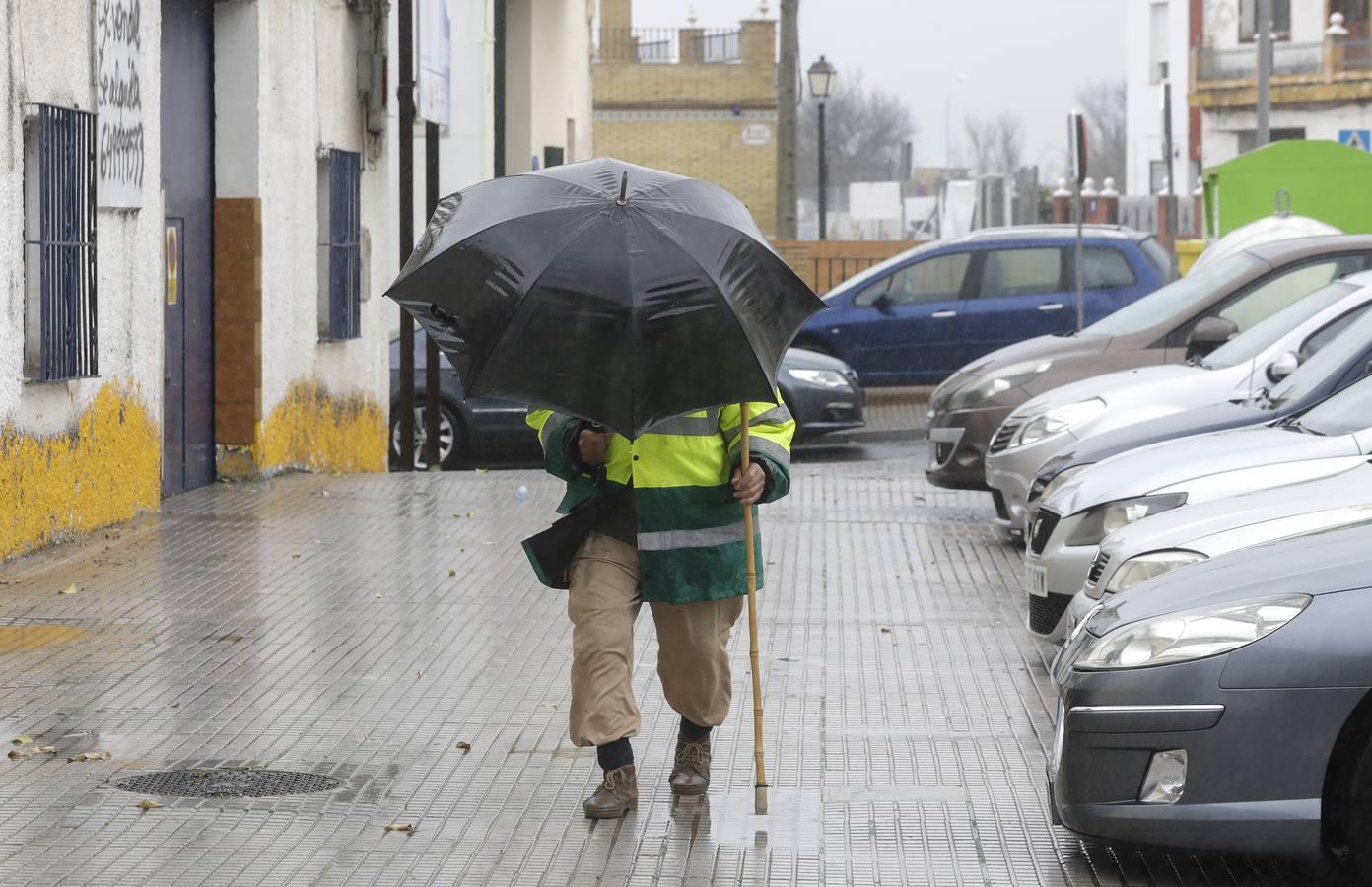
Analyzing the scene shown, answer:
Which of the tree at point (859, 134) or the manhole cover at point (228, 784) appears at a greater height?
the tree at point (859, 134)

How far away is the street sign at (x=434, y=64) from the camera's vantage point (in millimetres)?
17578

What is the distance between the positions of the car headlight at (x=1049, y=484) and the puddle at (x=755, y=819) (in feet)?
9.76

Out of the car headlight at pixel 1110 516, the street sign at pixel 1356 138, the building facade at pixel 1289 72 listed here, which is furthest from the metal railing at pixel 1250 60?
the car headlight at pixel 1110 516

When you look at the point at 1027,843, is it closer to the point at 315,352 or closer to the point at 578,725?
the point at 578,725

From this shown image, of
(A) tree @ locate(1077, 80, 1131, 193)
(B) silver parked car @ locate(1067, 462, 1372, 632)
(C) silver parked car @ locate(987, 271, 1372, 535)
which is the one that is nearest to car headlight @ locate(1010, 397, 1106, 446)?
(C) silver parked car @ locate(987, 271, 1372, 535)

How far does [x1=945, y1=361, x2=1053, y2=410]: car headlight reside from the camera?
13141 mm

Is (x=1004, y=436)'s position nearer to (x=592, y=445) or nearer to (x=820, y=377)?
(x=592, y=445)

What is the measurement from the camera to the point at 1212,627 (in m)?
5.18

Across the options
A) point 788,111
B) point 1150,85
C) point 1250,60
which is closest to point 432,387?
point 788,111

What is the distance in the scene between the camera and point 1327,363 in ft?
30.4

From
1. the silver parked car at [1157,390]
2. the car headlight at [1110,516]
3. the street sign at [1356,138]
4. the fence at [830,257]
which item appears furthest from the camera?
the street sign at [1356,138]

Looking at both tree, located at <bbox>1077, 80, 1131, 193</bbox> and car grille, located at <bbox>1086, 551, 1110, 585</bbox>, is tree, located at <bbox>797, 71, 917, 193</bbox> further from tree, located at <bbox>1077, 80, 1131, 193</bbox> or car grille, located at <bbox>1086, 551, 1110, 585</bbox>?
car grille, located at <bbox>1086, 551, 1110, 585</bbox>

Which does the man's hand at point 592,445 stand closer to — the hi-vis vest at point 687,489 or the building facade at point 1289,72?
the hi-vis vest at point 687,489

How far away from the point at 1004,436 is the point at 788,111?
17.0 meters
